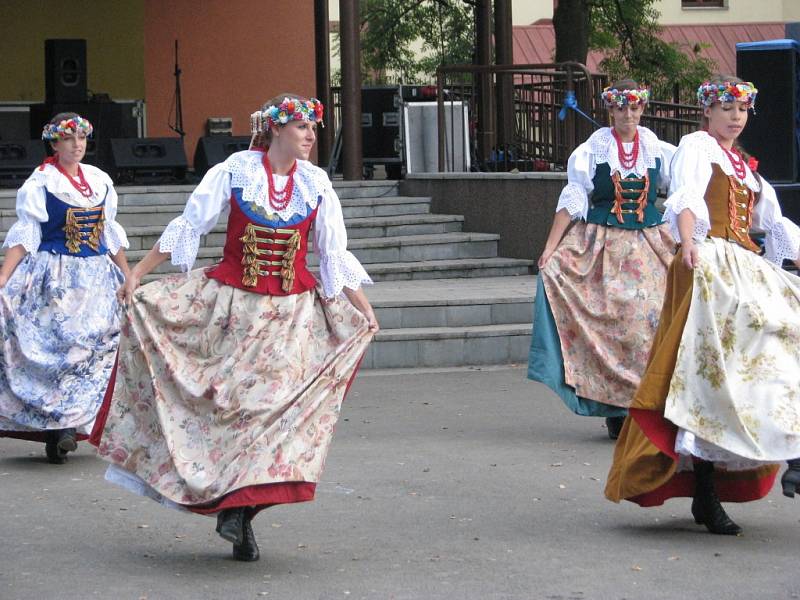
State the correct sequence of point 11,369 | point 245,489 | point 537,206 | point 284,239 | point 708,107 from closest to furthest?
1. point 245,489
2. point 284,239
3. point 708,107
4. point 11,369
5. point 537,206

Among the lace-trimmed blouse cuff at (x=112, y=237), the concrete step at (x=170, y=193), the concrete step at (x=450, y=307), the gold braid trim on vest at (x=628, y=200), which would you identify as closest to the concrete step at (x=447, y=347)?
the concrete step at (x=450, y=307)

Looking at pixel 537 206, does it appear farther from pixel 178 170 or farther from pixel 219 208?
pixel 219 208

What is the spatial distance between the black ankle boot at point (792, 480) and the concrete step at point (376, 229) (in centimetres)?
887

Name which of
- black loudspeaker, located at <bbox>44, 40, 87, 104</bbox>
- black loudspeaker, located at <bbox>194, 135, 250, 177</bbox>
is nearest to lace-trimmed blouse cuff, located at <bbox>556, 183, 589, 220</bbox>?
black loudspeaker, located at <bbox>194, 135, 250, 177</bbox>

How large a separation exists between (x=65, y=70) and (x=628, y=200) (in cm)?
1177

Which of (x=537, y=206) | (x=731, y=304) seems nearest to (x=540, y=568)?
(x=731, y=304)

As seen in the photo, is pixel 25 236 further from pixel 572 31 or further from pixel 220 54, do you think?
pixel 220 54

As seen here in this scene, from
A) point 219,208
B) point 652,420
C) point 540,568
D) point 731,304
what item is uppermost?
point 219,208

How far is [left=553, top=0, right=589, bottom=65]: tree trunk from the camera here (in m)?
20.0

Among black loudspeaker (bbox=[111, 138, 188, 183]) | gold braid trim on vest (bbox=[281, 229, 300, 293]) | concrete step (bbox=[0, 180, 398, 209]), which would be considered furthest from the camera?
black loudspeaker (bbox=[111, 138, 188, 183])

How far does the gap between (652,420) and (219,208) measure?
1.87 metres

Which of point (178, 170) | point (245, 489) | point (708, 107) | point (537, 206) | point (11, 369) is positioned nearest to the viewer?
point (245, 489)

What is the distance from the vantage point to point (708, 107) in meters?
6.53

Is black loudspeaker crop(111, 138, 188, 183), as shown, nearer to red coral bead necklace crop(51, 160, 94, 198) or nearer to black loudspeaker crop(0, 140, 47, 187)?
black loudspeaker crop(0, 140, 47, 187)
